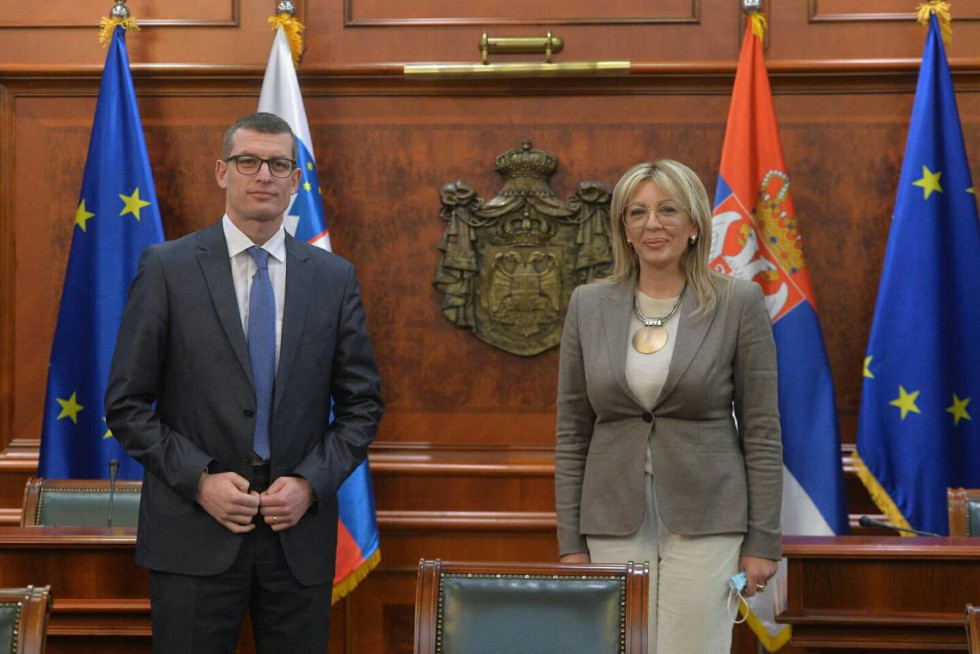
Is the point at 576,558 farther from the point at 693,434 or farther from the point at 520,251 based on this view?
the point at 520,251

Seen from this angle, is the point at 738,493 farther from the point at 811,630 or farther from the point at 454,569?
the point at 454,569

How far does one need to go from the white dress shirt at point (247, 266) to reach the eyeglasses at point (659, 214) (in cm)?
76

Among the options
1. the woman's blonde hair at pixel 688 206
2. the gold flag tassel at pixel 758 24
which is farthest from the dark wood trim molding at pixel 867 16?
the woman's blonde hair at pixel 688 206

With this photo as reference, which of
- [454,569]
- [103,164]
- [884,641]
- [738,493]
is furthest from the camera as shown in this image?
[103,164]

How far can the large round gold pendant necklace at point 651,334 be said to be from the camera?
7.25 ft

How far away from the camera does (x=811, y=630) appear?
7.93 ft

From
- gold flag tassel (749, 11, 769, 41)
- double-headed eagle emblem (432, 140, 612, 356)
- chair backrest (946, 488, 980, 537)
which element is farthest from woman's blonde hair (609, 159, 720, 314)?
gold flag tassel (749, 11, 769, 41)

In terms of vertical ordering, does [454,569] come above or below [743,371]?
below

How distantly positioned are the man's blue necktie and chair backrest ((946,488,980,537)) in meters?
1.80

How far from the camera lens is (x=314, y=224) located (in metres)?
3.61

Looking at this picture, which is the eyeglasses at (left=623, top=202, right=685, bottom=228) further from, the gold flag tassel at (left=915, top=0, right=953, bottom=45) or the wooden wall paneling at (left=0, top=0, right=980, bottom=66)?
the gold flag tassel at (left=915, top=0, right=953, bottom=45)

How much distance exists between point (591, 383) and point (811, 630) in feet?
2.59

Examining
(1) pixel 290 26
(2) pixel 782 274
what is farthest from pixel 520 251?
(1) pixel 290 26

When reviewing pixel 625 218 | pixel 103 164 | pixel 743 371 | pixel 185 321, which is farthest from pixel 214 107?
→ pixel 743 371
